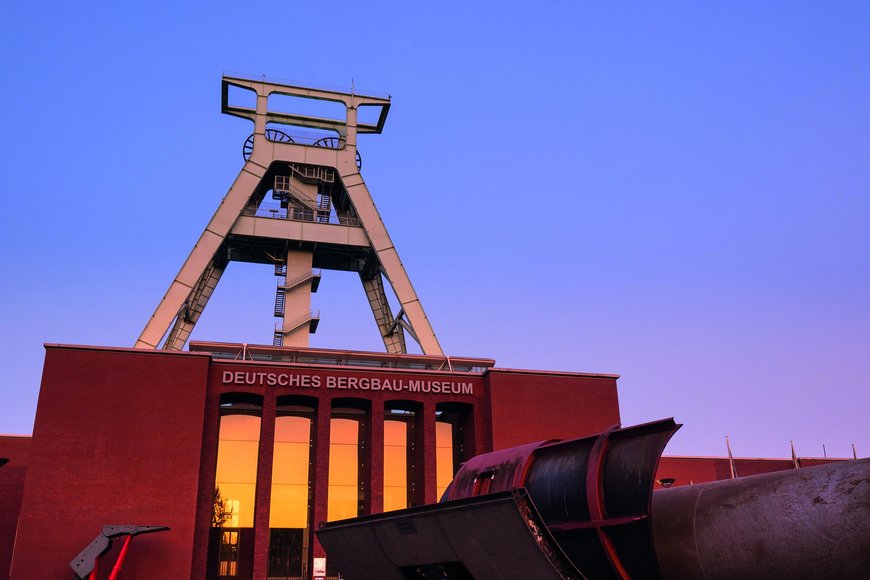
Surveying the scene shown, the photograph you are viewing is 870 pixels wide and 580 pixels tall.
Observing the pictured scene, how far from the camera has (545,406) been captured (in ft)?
111

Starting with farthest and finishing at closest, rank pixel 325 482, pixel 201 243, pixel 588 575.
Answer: pixel 201 243 < pixel 325 482 < pixel 588 575

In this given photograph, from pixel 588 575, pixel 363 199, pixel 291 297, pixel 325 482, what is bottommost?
pixel 588 575

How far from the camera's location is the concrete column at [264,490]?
29.7 m

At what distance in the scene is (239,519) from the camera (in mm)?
32594

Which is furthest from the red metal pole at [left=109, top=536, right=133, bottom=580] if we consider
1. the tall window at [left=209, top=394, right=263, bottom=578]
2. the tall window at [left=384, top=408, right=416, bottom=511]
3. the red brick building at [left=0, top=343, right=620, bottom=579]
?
the tall window at [left=384, top=408, right=416, bottom=511]

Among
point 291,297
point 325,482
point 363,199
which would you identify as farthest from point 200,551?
point 363,199

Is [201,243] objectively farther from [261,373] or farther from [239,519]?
[239,519]

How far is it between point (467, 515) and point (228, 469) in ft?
78.1

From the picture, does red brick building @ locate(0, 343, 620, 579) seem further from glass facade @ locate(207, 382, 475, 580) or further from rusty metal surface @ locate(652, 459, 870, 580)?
rusty metal surface @ locate(652, 459, 870, 580)

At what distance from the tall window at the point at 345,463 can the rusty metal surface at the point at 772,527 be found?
79.0ft

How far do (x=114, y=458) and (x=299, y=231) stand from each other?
52.3 feet

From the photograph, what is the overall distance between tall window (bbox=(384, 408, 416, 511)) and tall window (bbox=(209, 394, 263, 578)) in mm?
5630

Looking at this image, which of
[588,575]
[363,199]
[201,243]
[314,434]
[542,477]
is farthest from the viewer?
[363,199]

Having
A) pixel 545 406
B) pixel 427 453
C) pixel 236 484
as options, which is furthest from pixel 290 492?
pixel 545 406
